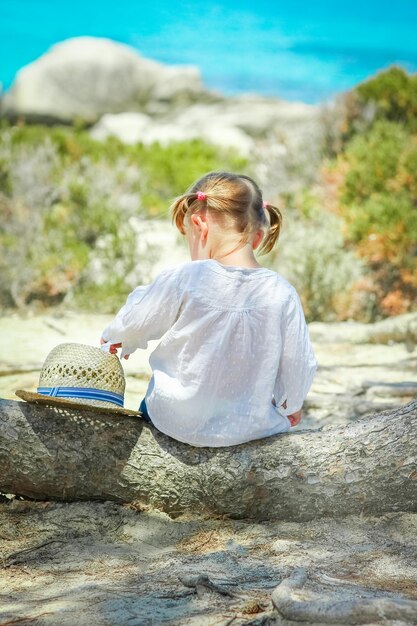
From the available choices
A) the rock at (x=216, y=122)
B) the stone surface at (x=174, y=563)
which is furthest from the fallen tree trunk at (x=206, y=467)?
the rock at (x=216, y=122)

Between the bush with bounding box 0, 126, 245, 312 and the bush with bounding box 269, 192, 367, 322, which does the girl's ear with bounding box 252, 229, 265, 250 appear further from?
the bush with bounding box 0, 126, 245, 312

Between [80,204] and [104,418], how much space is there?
7.19m

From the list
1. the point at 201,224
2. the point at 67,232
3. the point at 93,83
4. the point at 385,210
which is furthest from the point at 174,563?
the point at 93,83

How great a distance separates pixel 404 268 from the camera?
28.1ft

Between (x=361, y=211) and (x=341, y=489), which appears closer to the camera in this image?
(x=341, y=489)

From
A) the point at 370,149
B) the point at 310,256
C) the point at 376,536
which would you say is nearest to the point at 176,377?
the point at 376,536

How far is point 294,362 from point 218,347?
0.28 meters

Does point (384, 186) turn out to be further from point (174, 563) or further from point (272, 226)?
point (174, 563)

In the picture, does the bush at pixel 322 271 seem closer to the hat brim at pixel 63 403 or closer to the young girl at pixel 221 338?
the young girl at pixel 221 338

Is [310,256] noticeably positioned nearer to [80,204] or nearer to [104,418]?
[80,204]

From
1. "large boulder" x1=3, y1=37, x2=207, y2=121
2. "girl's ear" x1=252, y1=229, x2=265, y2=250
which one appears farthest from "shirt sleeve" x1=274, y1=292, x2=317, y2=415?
"large boulder" x1=3, y1=37, x2=207, y2=121

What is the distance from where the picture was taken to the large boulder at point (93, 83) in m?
29.4

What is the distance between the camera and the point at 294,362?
315 centimetres

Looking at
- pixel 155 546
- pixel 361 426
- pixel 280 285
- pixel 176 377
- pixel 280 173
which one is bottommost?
pixel 155 546
